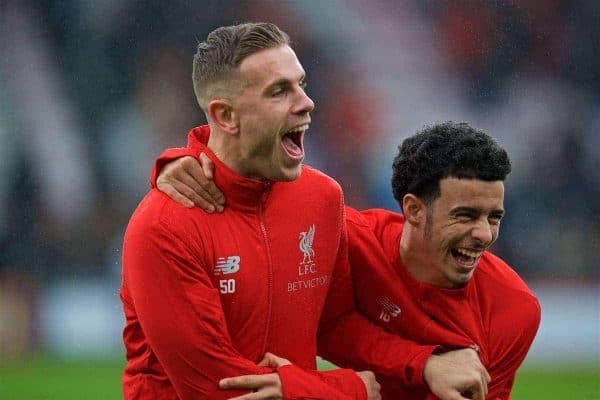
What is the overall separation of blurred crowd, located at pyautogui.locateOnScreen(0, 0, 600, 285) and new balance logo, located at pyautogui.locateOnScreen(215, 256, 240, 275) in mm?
5859

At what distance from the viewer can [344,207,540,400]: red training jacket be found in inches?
135

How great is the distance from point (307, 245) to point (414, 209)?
0.41 meters

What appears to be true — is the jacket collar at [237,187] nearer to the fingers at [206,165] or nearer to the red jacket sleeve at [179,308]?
the fingers at [206,165]

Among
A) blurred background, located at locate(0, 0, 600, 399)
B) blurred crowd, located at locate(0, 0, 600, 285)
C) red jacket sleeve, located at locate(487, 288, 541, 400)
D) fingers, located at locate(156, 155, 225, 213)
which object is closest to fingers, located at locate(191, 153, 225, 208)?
fingers, located at locate(156, 155, 225, 213)

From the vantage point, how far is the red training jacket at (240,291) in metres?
3.02

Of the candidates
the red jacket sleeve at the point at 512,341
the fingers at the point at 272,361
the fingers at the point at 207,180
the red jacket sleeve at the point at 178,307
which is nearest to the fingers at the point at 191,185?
the fingers at the point at 207,180

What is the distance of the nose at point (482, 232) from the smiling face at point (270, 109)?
0.60 m

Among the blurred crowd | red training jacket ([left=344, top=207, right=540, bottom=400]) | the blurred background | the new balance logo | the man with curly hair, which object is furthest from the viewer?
the blurred crowd

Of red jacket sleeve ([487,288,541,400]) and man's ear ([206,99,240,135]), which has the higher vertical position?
man's ear ([206,99,240,135])

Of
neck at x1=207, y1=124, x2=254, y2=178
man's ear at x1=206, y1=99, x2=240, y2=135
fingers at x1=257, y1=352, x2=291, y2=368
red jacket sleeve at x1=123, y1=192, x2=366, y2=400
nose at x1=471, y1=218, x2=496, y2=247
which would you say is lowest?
fingers at x1=257, y1=352, x2=291, y2=368

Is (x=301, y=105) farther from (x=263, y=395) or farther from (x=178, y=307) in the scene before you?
(x=263, y=395)

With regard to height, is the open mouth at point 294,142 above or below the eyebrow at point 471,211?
above

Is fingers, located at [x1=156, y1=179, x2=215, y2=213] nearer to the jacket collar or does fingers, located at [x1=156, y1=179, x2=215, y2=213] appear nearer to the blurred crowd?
the jacket collar

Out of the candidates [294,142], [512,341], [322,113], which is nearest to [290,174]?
[294,142]
